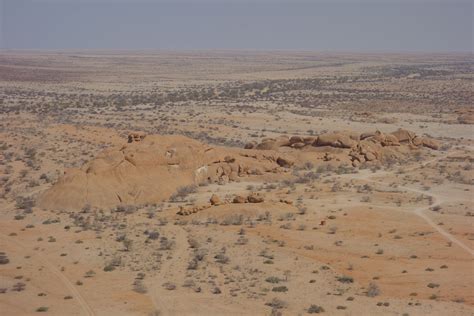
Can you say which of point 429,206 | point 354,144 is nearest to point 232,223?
point 429,206

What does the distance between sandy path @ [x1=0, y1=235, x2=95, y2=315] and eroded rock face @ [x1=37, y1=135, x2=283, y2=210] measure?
531 centimetres

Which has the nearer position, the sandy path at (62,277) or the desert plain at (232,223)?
the sandy path at (62,277)

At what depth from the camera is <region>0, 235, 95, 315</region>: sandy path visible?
1691cm

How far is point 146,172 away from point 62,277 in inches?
507

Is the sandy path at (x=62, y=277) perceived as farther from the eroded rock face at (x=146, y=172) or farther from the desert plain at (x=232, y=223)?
the eroded rock face at (x=146, y=172)

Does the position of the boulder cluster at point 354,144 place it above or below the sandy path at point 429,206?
above

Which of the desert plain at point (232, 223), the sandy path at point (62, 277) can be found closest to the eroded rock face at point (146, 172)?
the desert plain at point (232, 223)

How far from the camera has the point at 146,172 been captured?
3181cm

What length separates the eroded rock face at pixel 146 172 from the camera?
1155 inches

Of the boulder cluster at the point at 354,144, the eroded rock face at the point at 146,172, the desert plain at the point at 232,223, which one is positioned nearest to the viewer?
the desert plain at the point at 232,223

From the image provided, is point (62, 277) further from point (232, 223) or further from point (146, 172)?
point (146, 172)

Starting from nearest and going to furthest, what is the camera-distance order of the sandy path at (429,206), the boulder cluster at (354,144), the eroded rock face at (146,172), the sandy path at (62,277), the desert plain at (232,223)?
1. the sandy path at (62,277)
2. the desert plain at (232,223)
3. the sandy path at (429,206)
4. the eroded rock face at (146,172)
5. the boulder cluster at (354,144)

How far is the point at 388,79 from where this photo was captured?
132m

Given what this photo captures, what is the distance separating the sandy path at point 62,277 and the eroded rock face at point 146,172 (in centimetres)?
531
